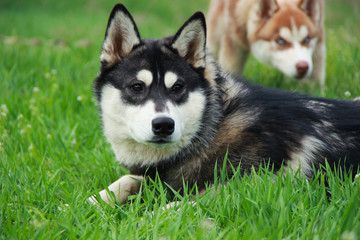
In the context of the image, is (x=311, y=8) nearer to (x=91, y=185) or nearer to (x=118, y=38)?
(x=118, y=38)

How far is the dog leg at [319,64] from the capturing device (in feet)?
18.2

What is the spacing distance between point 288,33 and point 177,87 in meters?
2.84

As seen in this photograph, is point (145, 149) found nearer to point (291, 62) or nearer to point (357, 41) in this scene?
point (291, 62)

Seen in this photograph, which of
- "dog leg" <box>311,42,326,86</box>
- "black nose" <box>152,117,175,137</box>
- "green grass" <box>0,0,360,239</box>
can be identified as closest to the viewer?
"green grass" <box>0,0,360,239</box>

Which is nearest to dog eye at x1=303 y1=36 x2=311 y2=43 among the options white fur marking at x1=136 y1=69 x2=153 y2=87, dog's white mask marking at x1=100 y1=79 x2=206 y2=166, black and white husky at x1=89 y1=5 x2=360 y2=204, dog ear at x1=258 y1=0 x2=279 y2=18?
dog ear at x1=258 y1=0 x2=279 y2=18

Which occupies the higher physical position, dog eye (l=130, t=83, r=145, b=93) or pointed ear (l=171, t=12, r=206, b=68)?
pointed ear (l=171, t=12, r=206, b=68)

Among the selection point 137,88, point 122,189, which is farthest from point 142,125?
point 122,189

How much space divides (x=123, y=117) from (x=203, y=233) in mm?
1197

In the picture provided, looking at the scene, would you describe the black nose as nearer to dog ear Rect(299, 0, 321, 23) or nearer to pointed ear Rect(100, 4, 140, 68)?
pointed ear Rect(100, 4, 140, 68)

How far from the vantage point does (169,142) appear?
279 centimetres

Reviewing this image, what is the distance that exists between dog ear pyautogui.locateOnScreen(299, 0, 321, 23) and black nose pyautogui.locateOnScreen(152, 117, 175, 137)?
3.58m

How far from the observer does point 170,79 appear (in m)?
2.90

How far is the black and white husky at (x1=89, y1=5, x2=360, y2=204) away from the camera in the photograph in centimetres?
285

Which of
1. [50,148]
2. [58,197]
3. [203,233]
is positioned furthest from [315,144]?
[50,148]
